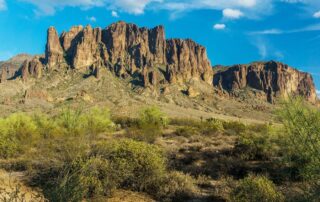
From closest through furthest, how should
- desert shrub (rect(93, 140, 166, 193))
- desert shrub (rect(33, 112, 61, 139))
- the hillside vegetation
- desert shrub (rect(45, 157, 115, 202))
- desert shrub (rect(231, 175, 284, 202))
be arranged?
1. desert shrub (rect(45, 157, 115, 202))
2. the hillside vegetation
3. desert shrub (rect(231, 175, 284, 202))
4. desert shrub (rect(93, 140, 166, 193))
5. desert shrub (rect(33, 112, 61, 139))

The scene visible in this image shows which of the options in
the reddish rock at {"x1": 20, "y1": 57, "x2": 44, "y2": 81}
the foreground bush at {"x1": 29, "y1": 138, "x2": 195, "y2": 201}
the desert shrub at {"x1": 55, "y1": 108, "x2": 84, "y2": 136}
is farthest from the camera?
the reddish rock at {"x1": 20, "y1": 57, "x2": 44, "y2": 81}

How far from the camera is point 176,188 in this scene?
12805 millimetres

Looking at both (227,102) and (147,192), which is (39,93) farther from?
(147,192)

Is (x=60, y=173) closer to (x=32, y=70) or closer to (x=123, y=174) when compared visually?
(x=123, y=174)

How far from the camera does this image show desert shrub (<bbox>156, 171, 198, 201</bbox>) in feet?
40.9

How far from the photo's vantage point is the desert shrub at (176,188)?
491 inches

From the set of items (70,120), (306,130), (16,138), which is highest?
(70,120)

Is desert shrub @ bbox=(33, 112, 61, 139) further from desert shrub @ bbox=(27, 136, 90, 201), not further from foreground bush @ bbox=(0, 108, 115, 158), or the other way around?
desert shrub @ bbox=(27, 136, 90, 201)

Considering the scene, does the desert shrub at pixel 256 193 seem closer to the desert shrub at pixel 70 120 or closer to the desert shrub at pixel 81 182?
the desert shrub at pixel 81 182

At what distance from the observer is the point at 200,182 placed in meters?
14.3

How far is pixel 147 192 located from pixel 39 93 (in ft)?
427

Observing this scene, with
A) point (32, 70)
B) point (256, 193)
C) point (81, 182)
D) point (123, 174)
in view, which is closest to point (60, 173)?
point (81, 182)

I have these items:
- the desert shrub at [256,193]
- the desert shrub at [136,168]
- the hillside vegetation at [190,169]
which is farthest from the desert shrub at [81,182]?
the desert shrub at [256,193]

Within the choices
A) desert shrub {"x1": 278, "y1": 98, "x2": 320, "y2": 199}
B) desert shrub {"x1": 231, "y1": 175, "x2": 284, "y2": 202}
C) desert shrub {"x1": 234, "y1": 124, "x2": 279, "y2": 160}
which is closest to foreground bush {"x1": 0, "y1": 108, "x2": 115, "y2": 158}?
desert shrub {"x1": 234, "y1": 124, "x2": 279, "y2": 160}
